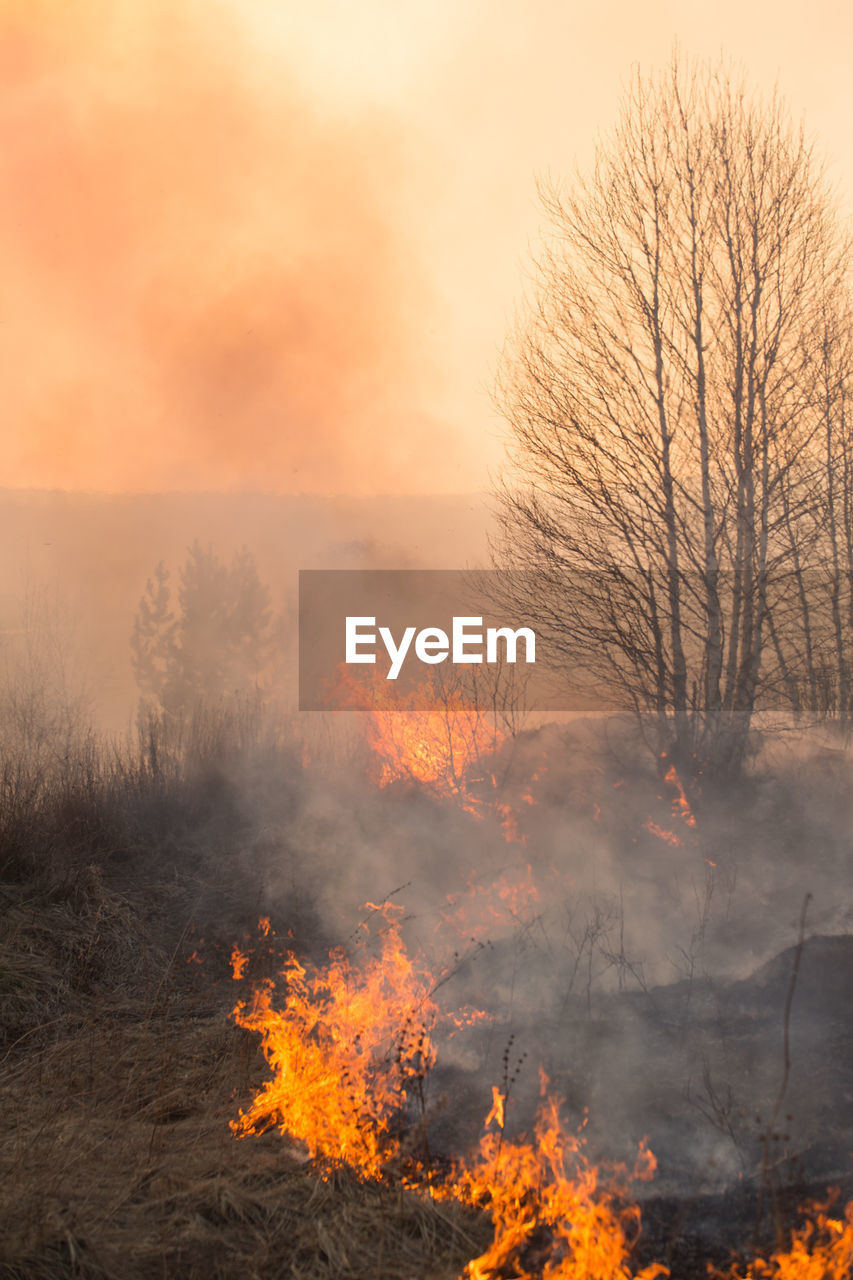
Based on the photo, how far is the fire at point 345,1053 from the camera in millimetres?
4629

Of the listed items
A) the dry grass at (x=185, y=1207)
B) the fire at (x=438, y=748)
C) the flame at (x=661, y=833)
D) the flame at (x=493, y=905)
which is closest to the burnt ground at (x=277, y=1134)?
the dry grass at (x=185, y=1207)

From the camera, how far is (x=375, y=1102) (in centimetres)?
489

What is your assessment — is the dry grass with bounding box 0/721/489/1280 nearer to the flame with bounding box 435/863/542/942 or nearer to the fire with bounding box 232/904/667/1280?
the fire with bounding box 232/904/667/1280

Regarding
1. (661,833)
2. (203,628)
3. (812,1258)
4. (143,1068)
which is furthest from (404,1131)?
(203,628)

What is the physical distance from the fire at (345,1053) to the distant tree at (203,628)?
19.6 m

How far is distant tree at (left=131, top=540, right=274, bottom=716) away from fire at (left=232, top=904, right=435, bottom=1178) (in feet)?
64.4

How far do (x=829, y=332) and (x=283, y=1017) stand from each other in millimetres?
10138

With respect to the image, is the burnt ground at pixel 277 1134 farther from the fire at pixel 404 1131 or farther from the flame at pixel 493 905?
the flame at pixel 493 905

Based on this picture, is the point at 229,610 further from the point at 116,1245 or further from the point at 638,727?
the point at 116,1245

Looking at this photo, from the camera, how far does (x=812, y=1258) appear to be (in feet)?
11.6

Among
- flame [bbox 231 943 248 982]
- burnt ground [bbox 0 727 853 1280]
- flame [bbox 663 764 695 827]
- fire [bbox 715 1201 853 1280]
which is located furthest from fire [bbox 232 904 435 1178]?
flame [bbox 663 764 695 827]

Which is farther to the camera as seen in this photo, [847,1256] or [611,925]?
[611,925]

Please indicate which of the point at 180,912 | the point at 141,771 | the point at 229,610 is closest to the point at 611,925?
the point at 180,912

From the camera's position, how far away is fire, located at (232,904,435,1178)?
4.63 m
